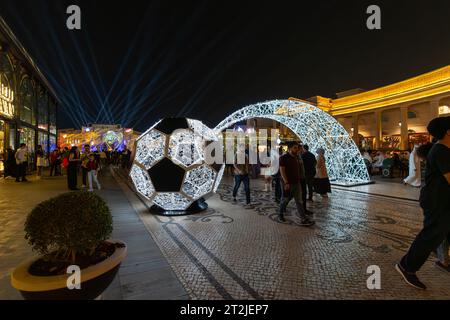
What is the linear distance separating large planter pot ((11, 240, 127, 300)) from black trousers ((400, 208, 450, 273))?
3494 millimetres

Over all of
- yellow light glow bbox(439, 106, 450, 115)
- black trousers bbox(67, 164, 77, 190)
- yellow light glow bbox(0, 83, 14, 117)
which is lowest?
black trousers bbox(67, 164, 77, 190)

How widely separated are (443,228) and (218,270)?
2.83m

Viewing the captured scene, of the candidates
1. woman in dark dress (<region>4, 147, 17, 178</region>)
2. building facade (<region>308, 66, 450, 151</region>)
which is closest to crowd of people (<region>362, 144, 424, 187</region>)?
building facade (<region>308, 66, 450, 151</region>)

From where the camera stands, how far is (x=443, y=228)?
9.36 ft

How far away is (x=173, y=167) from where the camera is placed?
249 inches

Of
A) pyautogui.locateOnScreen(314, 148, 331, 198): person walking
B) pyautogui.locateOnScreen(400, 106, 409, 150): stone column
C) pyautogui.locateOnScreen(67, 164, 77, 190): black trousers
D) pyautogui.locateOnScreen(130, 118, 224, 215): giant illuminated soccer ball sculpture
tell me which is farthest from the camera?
pyautogui.locateOnScreen(400, 106, 409, 150): stone column

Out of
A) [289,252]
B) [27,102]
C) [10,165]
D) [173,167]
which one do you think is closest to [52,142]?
[27,102]

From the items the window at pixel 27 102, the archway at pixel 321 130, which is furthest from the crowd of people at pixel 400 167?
the window at pixel 27 102

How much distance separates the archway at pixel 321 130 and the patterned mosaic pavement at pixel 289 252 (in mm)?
6150

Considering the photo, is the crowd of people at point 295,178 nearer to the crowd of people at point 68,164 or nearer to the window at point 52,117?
the crowd of people at point 68,164

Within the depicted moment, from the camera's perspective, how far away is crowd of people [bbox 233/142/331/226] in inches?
222

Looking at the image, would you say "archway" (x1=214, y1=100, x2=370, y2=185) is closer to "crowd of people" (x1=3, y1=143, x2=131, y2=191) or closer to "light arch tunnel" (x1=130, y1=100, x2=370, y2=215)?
"light arch tunnel" (x1=130, y1=100, x2=370, y2=215)

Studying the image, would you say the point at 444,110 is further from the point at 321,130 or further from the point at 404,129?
the point at 321,130
